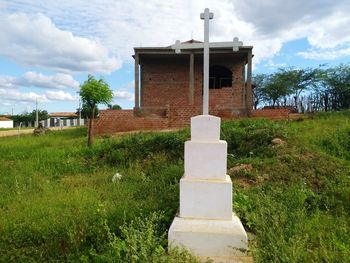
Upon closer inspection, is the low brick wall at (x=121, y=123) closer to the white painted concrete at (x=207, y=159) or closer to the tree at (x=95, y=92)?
the white painted concrete at (x=207, y=159)

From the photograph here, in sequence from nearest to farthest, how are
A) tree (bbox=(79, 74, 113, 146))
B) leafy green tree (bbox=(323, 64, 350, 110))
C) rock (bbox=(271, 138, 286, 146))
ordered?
rock (bbox=(271, 138, 286, 146)), leafy green tree (bbox=(323, 64, 350, 110)), tree (bbox=(79, 74, 113, 146))

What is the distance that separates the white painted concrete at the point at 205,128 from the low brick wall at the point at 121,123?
12206 millimetres

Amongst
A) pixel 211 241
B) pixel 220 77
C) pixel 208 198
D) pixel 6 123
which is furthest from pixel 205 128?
pixel 6 123

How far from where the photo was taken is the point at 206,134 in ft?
14.0

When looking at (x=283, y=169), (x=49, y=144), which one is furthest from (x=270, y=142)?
(x=49, y=144)

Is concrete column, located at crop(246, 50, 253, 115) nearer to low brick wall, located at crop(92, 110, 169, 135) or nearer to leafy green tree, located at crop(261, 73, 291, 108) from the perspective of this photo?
low brick wall, located at crop(92, 110, 169, 135)

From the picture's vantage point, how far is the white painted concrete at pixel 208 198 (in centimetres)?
417

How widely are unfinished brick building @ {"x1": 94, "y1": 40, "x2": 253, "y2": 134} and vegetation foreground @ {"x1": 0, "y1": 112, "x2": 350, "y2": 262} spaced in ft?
17.4

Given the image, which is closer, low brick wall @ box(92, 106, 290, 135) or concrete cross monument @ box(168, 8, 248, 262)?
concrete cross monument @ box(168, 8, 248, 262)

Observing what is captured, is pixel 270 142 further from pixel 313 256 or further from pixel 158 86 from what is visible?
pixel 158 86

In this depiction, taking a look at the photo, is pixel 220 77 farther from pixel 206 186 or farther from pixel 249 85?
pixel 206 186

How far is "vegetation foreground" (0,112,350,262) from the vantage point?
12.6 feet

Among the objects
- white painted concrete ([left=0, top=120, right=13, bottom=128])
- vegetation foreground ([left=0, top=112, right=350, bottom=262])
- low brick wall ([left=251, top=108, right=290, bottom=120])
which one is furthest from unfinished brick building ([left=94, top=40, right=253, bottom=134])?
white painted concrete ([left=0, top=120, right=13, bottom=128])

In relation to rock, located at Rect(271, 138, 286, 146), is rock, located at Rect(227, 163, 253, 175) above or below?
below
